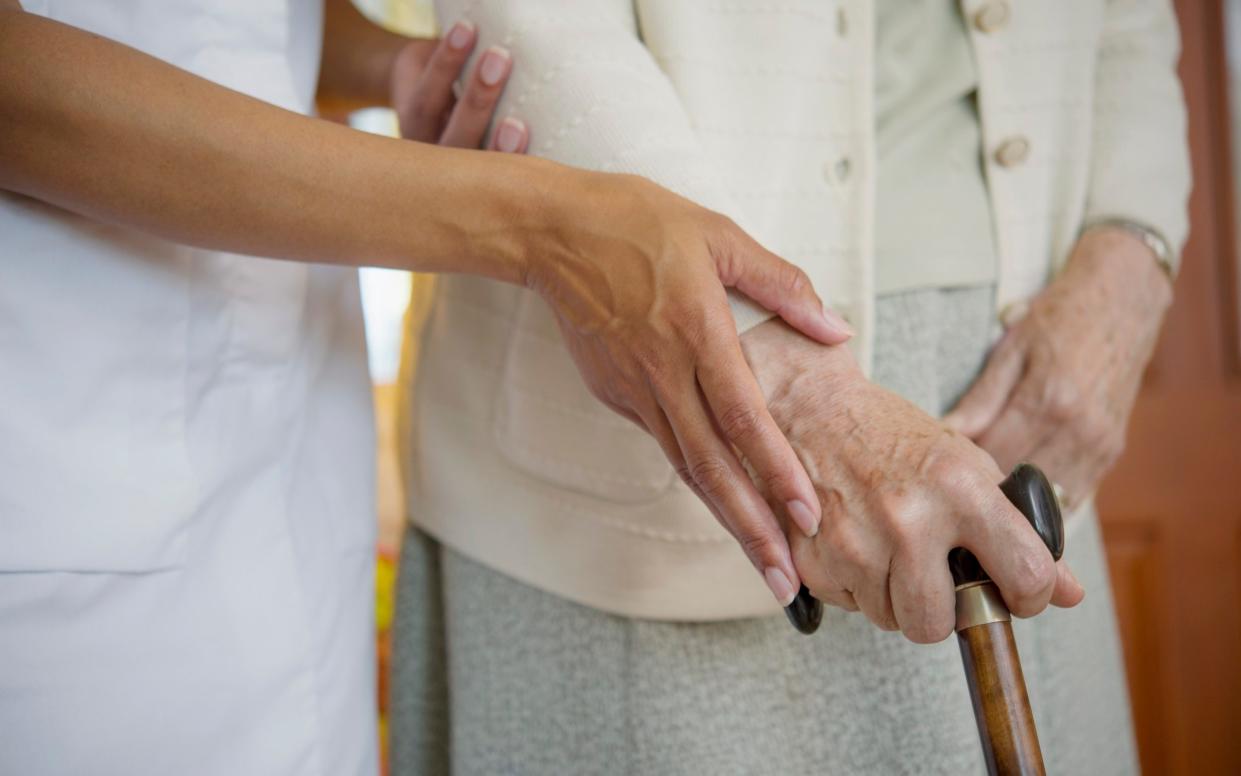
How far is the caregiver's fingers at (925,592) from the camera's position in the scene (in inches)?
17.5

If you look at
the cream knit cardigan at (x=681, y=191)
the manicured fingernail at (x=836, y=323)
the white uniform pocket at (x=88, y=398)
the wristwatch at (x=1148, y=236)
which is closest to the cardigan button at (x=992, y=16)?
the cream knit cardigan at (x=681, y=191)

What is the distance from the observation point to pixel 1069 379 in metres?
A: 0.66

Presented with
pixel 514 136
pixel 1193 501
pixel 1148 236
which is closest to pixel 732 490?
pixel 514 136

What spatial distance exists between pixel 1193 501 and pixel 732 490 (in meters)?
1.55

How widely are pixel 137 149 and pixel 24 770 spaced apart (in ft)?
0.95

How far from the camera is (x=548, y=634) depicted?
2.22ft

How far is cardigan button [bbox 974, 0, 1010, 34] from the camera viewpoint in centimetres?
70

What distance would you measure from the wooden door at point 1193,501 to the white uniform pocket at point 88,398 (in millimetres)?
1639

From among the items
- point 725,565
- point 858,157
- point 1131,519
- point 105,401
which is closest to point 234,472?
point 105,401

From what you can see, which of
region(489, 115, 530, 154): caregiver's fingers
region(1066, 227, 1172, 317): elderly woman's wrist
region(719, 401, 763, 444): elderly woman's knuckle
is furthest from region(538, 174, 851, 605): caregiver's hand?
region(1066, 227, 1172, 317): elderly woman's wrist

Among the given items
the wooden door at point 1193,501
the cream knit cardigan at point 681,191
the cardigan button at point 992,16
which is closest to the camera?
the cream knit cardigan at point 681,191

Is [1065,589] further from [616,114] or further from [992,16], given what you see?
[992,16]

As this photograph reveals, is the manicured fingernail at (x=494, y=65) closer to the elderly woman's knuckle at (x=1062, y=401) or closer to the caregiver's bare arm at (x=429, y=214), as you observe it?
the caregiver's bare arm at (x=429, y=214)

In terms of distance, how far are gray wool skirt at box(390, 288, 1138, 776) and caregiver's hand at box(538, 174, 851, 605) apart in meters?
0.16
